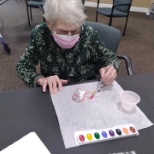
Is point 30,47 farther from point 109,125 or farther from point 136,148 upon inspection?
point 136,148

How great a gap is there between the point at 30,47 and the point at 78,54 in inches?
10.6

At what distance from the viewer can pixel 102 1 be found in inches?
195

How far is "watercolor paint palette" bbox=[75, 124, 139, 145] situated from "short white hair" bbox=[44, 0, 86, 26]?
485 millimetres

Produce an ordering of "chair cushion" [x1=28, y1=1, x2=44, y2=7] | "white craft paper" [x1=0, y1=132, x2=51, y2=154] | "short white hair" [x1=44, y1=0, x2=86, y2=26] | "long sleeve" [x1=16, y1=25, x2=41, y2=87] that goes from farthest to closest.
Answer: "chair cushion" [x1=28, y1=1, x2=44, y2=7], "long sleeve" [x1=16, y1=25, x2=41, y2=87], "short white hair" [x1=44, y1=0, x2=86, y2=26], "white craft paper" [x1=0, y1=132, x2=51, y2=154]

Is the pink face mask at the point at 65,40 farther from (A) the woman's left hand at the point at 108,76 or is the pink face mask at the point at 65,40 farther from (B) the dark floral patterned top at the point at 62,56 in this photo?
(A) the woman's left hand at the point at 108,76

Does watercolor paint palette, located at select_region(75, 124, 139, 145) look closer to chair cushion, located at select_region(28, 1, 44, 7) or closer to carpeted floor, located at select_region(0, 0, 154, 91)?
carpeted floor, located at select_region(0, 0, 154, 91)

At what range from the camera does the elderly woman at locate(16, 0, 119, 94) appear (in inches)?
34.0

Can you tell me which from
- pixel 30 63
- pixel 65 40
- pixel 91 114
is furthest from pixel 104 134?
pixel 30 63

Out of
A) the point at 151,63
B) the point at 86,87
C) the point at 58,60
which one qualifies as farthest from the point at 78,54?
the point at 151,63

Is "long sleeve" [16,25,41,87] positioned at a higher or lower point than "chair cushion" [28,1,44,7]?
higher

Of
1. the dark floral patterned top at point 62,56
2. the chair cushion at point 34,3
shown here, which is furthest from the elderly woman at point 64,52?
the chair cushion at point 34,3

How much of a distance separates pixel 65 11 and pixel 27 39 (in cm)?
243

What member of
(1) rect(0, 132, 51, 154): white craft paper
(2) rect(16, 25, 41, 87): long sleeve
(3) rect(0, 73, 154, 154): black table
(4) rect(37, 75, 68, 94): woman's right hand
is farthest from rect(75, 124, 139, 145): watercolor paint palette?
(2) rect(16, 25, 41, 87): long sleeve

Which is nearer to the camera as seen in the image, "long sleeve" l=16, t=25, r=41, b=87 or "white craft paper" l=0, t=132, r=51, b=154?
"white craft paper" l=0, t=132, r=51, b=154
